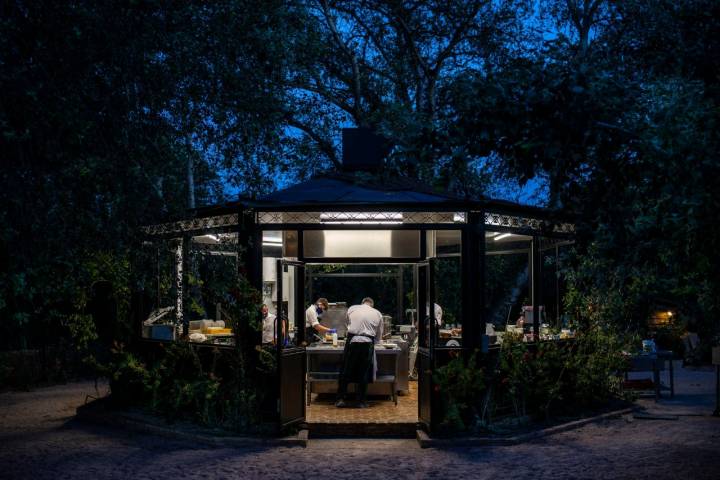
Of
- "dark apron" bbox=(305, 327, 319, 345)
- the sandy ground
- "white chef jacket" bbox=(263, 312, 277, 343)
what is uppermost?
"white chef jacket" bbox=(263, 312, 277, 343)

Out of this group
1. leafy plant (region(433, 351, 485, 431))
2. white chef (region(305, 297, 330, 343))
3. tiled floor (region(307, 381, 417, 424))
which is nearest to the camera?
leafy plant (region(433, 351, 485, 431))

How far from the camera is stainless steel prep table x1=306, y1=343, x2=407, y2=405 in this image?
1334 centimetres

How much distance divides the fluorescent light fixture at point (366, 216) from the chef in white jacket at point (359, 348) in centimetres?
141

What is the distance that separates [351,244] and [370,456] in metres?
4.91

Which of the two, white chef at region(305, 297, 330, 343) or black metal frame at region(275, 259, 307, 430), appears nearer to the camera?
black metal frame at region(275, 259, 307, 430)

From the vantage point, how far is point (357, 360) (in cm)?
1271

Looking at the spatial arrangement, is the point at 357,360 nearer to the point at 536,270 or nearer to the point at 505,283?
the point at 536,270

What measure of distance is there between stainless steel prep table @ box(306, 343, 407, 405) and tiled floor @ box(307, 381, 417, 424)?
0.71 feet

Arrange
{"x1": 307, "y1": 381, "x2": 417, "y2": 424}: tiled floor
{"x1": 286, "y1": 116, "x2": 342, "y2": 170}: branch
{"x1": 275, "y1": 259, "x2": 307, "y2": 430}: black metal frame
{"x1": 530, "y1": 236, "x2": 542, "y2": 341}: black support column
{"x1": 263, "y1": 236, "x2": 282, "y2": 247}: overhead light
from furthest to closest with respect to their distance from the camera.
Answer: {"x1": 286, "y1": 116, "x2": 342, "y2": 170}: branch
{"x1": 263, "y1": 236, "x2": 282, "y2": 247}: overhead light
{"x1": 530, "y1": 236, "x2": 542, "y2": 341}: black support column
{"x1": 307, "y1": 381, "x2": 417, "y2": 424}: tiled floor
{"x1": 275, "y1": 259, "x2": 307, "y2": 430}: black metal frame

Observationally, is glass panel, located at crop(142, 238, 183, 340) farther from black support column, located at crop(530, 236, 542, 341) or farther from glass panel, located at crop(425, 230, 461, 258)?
black support column, located at crop(530, 236, 542, 341)

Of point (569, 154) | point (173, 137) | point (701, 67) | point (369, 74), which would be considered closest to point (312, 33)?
point (369, 74)

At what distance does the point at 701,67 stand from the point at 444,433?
5.65 m

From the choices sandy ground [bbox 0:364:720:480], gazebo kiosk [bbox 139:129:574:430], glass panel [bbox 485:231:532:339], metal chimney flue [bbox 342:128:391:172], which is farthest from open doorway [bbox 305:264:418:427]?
glass panel [bbox 485:231:532:339]

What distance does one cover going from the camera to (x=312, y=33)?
21.5 m
